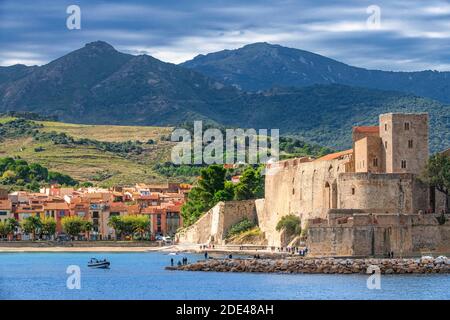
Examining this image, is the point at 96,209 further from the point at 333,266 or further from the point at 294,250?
the point at 333,266

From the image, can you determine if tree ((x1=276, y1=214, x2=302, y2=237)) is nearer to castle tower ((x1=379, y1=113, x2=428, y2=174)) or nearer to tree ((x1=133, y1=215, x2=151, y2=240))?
castle tower ((x1=379, y1=113, x2=428, y2=174))

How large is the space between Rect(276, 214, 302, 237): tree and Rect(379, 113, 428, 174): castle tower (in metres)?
9.61

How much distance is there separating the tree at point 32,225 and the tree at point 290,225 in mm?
29006

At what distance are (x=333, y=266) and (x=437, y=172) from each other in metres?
10.9

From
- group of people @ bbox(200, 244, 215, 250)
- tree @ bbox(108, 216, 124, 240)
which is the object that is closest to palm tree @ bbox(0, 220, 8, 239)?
tree @ bbox(108, 216, 124, 240)

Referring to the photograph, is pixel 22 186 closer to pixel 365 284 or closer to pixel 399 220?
pixel 399 220

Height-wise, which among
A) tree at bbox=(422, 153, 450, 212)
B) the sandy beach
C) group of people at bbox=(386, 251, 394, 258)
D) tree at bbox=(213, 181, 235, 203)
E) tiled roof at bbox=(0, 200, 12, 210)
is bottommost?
the sandy beach

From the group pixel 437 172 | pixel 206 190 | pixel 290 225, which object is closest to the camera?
pixel 437 172

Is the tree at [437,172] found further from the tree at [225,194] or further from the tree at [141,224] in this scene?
the tree at [141,224]

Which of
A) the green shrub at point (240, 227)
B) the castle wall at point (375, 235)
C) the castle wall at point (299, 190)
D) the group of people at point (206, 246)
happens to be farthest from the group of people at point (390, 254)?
the green shrub at point (240, 227)

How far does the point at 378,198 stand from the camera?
7450cm

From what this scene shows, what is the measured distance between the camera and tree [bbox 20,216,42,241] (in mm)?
106188

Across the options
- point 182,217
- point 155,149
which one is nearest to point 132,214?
point 182,217

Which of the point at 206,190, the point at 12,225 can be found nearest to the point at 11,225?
the point at 12,225
